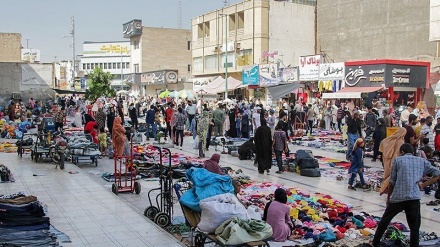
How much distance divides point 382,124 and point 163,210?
9.77 m

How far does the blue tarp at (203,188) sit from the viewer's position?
7602 mm

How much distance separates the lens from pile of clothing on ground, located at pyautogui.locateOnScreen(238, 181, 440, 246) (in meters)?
8.41

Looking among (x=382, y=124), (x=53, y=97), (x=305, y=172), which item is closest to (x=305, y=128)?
(x=382, y=124)

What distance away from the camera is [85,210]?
33.7ft

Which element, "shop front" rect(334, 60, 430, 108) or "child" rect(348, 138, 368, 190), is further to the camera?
"shop front" rect(334, 60, 430, 108)

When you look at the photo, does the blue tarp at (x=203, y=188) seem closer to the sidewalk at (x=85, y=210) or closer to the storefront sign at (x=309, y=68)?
the sidewalk at (x=85, y=210)

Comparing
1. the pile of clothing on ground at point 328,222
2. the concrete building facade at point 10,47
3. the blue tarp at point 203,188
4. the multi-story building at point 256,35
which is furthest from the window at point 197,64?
the blue tarp at point 203,188

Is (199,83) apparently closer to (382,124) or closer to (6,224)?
(382,124)

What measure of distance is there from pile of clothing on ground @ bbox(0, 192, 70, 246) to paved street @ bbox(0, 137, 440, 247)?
0.47 m

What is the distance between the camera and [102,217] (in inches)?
381

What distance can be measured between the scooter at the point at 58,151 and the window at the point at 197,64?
42966mm

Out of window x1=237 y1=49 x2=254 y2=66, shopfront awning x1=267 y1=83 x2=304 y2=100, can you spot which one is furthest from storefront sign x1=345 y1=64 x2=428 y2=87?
window x1=237 y1=49 x2=254 y2=66

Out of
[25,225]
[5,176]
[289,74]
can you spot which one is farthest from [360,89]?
[25,225]

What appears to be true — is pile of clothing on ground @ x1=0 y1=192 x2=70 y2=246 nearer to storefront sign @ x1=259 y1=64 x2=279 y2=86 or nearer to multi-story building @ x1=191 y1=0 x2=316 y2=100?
storefront sign @ x1=259 y1=64 x2=279 y2=86
